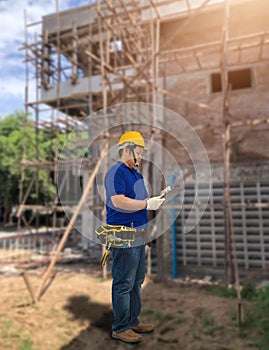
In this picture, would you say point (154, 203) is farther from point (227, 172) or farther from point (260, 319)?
point (260, 319)

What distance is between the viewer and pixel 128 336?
1.75 meters

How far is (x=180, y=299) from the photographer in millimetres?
15352

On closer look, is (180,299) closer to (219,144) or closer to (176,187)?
(219,144)

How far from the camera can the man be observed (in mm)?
1591

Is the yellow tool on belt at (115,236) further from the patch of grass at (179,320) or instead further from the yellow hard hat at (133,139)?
the patch of grass at (179,320)

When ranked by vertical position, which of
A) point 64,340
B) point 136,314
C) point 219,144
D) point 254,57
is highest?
point 254,57

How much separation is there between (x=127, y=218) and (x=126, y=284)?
37 cm

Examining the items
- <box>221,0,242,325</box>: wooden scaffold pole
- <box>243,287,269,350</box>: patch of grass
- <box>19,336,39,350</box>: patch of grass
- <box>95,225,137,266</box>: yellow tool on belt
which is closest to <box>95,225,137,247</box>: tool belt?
<box>95,225,137,266</box>: yellow tool on belt

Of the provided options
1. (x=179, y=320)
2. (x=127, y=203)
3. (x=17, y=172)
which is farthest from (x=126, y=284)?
(x=17, y=172)

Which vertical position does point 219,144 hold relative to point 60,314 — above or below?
above

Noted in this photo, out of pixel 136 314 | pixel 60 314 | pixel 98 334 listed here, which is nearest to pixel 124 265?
pixel 136 314

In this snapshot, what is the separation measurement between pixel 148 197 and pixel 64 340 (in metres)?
12.2

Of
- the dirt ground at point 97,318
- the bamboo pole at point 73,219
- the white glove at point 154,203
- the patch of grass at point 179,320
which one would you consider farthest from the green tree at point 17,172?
the white glove at point 154,203

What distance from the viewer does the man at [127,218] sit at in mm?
Answer: 1591
